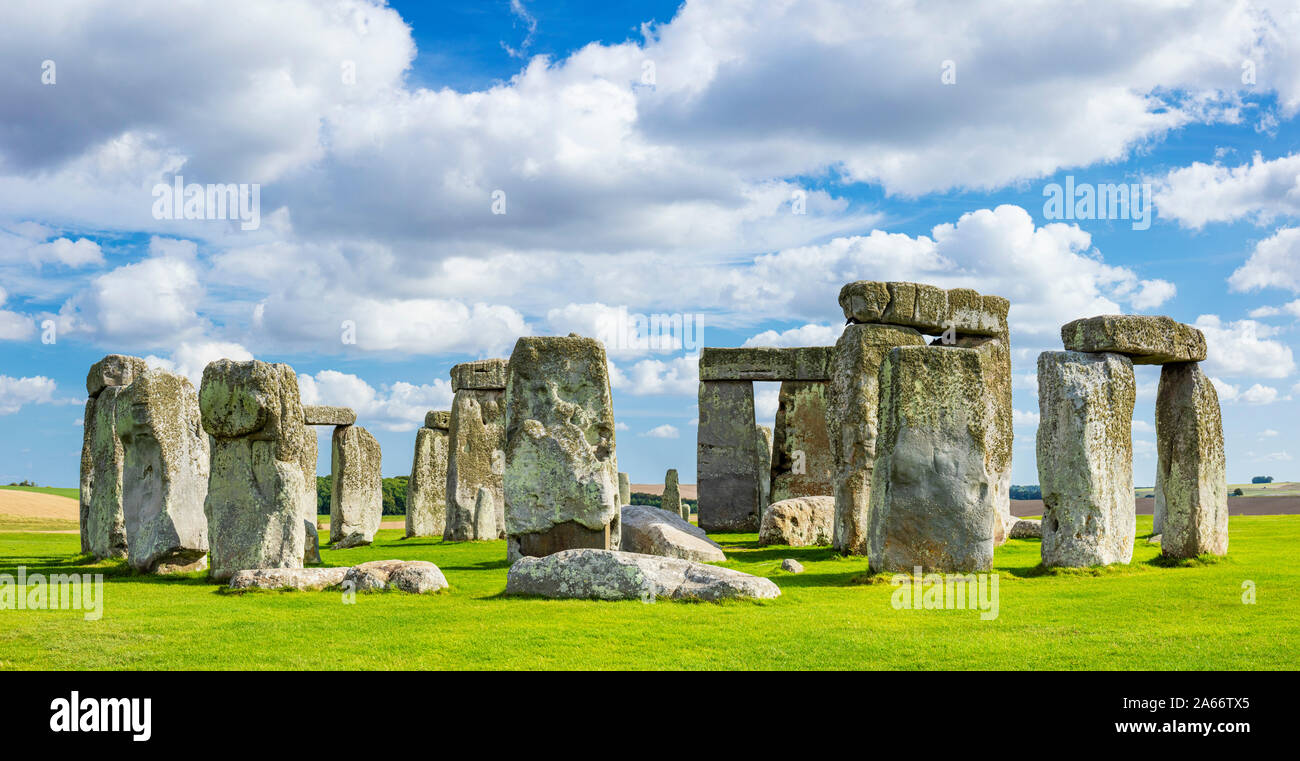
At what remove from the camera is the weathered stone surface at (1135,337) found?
42.3ft

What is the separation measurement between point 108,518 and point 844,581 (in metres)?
11.3

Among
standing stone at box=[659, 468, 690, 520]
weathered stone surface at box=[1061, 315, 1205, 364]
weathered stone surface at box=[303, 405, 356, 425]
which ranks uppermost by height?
weathered stone surface at box=[1061, 315, 1205, 364]

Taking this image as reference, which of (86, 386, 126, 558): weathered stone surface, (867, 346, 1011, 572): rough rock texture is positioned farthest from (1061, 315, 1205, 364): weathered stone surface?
(86, 386, 126, 558): weathered stone surface

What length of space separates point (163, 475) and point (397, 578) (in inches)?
162

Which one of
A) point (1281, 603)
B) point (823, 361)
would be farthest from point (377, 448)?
point (1281, 603)

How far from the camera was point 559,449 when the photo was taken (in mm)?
14664

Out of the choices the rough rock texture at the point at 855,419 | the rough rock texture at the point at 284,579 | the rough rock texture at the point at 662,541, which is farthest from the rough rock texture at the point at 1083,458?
the rough rock texture at the point at 284,579

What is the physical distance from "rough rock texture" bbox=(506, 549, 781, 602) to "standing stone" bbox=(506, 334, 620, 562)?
3773 millimetres

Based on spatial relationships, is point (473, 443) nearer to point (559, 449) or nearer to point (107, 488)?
point (107, 488)

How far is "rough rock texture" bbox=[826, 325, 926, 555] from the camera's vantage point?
15695 millimetres

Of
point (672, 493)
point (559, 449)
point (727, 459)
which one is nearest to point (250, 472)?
point (559, 449)

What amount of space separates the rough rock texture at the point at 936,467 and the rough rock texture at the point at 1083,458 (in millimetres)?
1374

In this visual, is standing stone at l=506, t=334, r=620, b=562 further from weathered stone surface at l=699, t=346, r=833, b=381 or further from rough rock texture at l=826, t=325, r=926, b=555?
weathered stone surface at l=699, t=346, r=833, b=381
